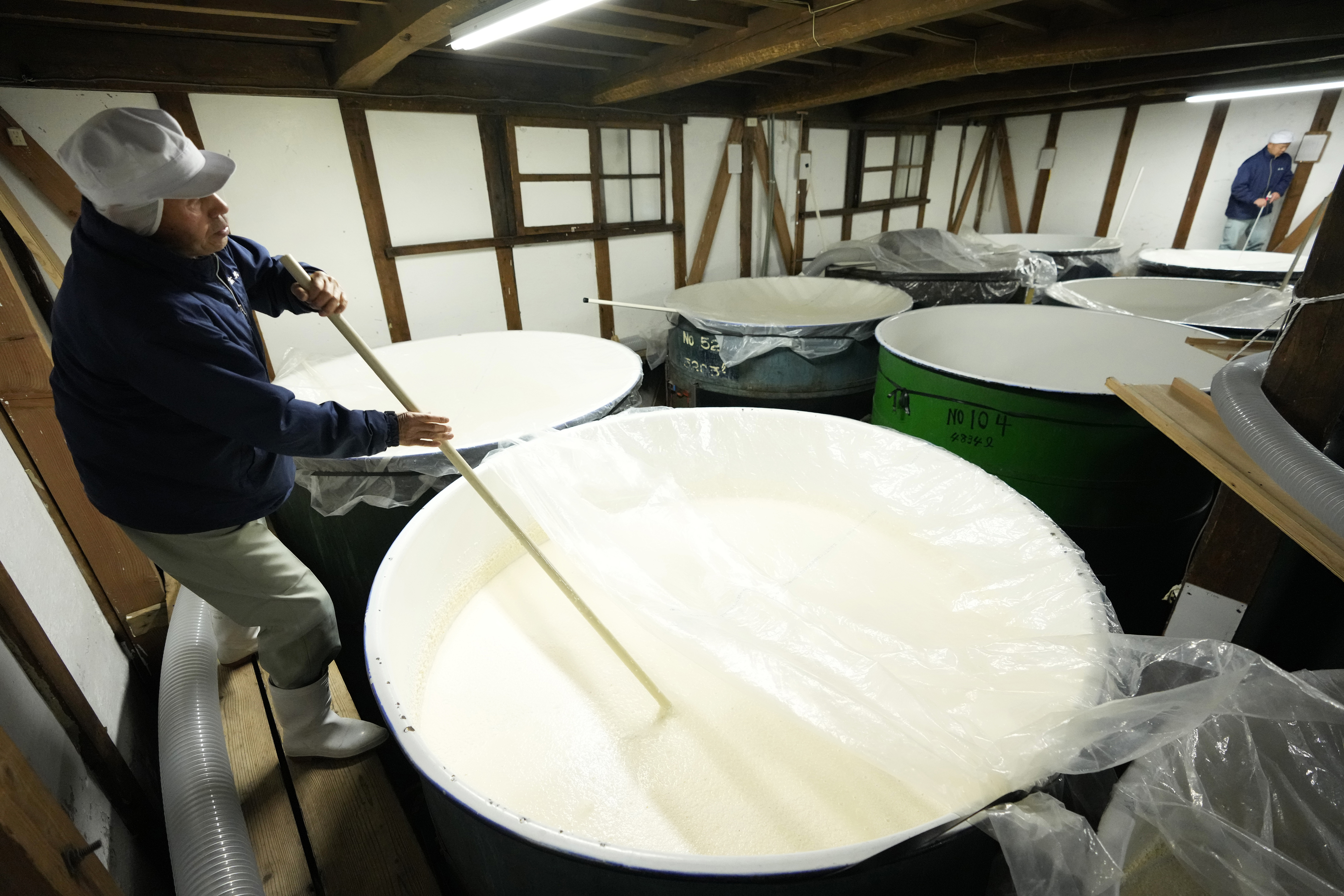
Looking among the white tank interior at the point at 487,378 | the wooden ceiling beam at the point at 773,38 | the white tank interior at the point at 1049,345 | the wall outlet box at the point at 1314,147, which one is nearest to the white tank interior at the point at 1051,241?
the wall outlet box at the point at 1314,147

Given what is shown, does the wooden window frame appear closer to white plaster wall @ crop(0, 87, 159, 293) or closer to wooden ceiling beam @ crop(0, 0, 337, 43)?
wooden ceiling beam @ crop(0, 0, 337, 43)

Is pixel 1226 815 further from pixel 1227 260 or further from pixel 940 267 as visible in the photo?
pixel 1227 260

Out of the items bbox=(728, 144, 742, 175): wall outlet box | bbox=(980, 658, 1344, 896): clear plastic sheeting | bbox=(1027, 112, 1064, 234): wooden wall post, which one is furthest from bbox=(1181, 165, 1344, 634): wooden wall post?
bbox=(1027, 112, 1064, 234): wooden wall post

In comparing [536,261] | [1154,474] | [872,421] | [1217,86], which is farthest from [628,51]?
[1217,86]

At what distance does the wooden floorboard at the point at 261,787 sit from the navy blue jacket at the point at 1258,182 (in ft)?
29.1

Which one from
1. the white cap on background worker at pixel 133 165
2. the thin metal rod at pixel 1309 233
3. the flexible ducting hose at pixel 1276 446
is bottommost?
the flexible ducting hose at pixel 1276 446

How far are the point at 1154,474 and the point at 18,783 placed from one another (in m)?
2.66

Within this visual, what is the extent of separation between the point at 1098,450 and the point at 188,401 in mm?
2423

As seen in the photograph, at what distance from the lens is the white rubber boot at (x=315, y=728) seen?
4.55 feet

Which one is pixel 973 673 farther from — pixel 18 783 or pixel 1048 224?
pixel 1048 224

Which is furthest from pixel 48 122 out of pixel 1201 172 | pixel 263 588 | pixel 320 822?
pixel 1201 172

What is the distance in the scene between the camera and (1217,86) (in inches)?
189

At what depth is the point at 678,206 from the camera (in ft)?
15.2

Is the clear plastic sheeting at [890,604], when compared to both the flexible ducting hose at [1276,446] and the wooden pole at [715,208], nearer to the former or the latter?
the flexible ducting hose at [1276,446]
